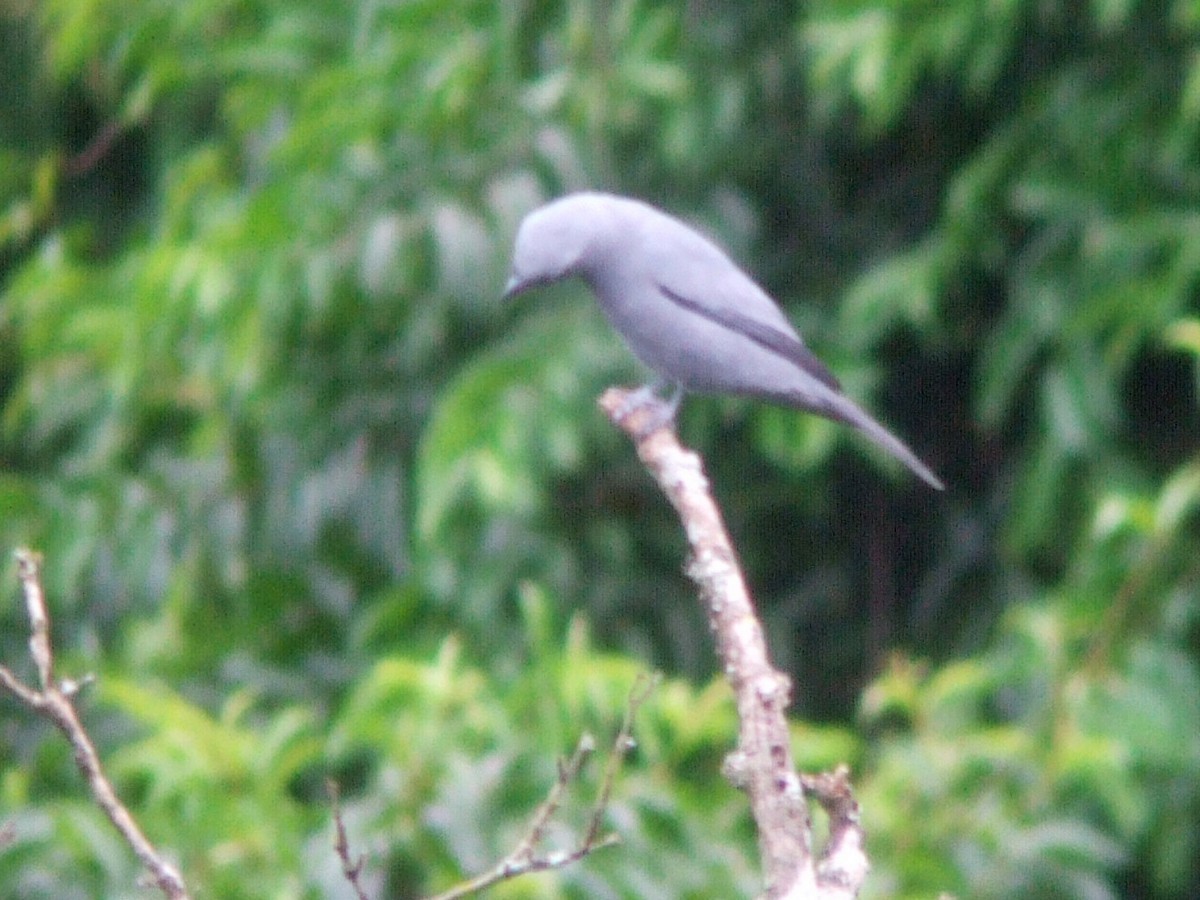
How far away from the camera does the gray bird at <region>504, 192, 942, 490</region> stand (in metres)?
3.04

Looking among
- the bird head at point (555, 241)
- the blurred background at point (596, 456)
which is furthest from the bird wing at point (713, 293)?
the blurred background at point (596, 456)

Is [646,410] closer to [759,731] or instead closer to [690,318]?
[690,318]

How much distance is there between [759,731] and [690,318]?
1.20 meters

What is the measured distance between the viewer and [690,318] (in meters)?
3.08

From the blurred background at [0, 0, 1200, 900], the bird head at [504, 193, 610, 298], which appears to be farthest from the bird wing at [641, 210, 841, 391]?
the blurred background at [0, 0, 1200, 900]

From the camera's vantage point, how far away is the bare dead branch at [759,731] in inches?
74.4

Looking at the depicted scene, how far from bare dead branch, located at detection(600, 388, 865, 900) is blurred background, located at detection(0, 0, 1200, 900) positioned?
1543mm

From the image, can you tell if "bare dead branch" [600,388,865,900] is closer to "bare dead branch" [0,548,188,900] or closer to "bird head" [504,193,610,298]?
"bare dead branch" [0,548,188,900]

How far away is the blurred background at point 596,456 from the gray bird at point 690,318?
3.03 feet

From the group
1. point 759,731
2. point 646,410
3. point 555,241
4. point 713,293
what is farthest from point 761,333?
point 759,731

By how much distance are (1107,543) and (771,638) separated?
3.32 feet

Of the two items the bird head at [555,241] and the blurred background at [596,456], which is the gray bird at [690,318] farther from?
the blurred background at [596,456]

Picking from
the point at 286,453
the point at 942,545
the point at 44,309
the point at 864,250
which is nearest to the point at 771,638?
the point at 942,545

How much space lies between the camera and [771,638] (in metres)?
4.82
